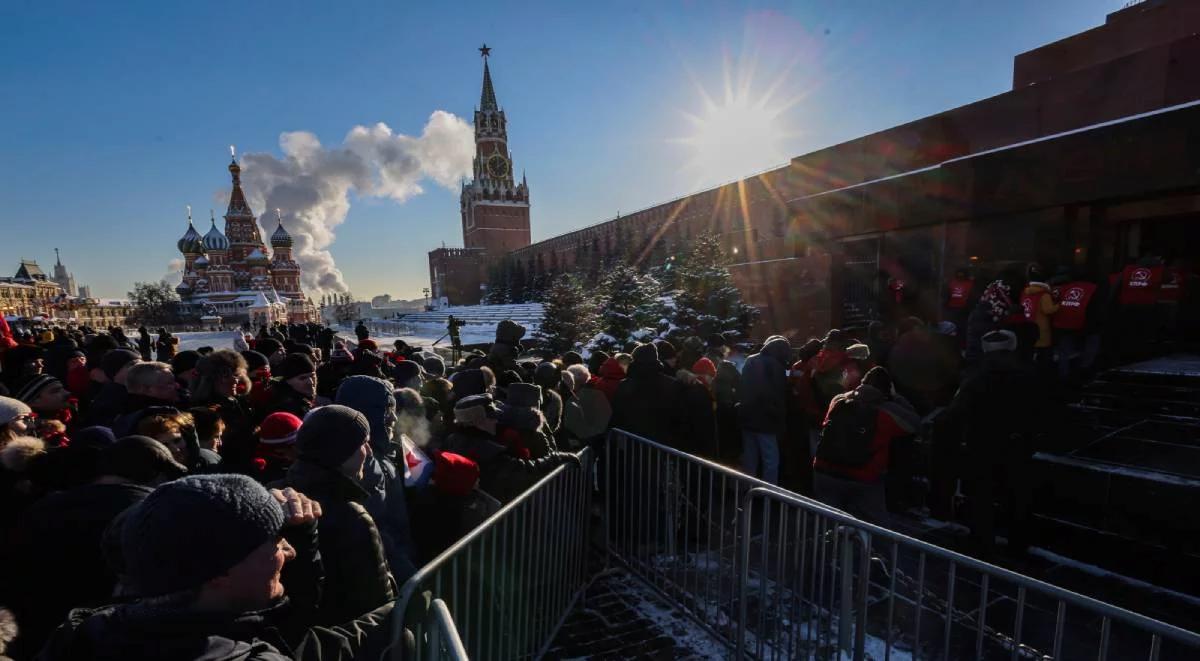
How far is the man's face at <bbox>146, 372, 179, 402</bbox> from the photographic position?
127 inches

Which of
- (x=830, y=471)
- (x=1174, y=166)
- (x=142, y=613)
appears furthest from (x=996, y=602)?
(x=1174, y=166)

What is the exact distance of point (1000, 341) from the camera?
3.98 meters

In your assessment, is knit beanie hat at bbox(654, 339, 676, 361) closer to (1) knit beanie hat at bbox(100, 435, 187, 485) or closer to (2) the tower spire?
(1) knit beanie hat at bbox(100, 435, 187, 485)

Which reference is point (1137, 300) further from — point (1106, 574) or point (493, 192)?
point (493, 192)

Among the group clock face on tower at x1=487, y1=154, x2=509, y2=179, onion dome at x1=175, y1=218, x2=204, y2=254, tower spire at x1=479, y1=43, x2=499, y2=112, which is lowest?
onion dome at x1=175, y1=218, x2=204, y2=254

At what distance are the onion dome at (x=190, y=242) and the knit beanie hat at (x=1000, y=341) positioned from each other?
289 ft

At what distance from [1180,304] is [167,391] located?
13.6m

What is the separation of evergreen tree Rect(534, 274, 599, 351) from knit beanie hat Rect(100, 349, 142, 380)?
45.3ft

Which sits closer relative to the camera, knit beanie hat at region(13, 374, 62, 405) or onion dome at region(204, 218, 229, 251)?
knit beanie hat at region(13, 374, 62, 405)

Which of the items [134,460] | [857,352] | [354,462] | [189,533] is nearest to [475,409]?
[354,462]

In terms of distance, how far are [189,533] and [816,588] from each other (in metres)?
3.87

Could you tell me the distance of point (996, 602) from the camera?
141 inches

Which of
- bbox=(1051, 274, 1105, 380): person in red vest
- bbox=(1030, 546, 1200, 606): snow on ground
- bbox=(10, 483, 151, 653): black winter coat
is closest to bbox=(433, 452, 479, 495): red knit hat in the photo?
bbox=(10, 483, 151, 653): black winter coat

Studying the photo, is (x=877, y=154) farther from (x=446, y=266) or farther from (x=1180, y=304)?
(x=446, y=266)
